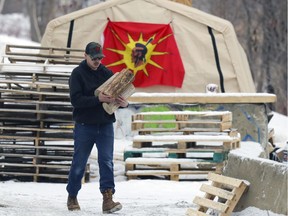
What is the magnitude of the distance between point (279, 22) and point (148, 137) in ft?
53.8

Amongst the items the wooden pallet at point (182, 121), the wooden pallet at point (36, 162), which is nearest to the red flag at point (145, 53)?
the wooden pallet at point (182, 121)

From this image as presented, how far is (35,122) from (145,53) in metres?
5.01

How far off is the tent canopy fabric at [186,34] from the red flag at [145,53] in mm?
165

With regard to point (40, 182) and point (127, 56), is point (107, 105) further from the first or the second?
point (127, 56)

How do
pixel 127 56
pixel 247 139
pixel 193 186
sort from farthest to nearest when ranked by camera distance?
pixel 127 56 → pixel 247 139 → pixel 193 186

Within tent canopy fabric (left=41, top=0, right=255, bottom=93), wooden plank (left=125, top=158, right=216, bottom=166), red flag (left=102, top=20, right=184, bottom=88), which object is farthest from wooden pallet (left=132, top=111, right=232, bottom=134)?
tent canopy fabric (left=41, top=0, right=255, bottom=93)

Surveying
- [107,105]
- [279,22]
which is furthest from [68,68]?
[279,22]

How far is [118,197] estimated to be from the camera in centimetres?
1294

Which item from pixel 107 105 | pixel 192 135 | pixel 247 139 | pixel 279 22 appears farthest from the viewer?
pixel 279 22

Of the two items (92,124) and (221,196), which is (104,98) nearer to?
(92,124)

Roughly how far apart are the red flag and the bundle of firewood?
8389 mm

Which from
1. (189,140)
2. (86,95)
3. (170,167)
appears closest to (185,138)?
(189,140)

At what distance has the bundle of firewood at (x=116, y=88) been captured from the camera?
10812mm

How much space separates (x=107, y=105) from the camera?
1090cm
